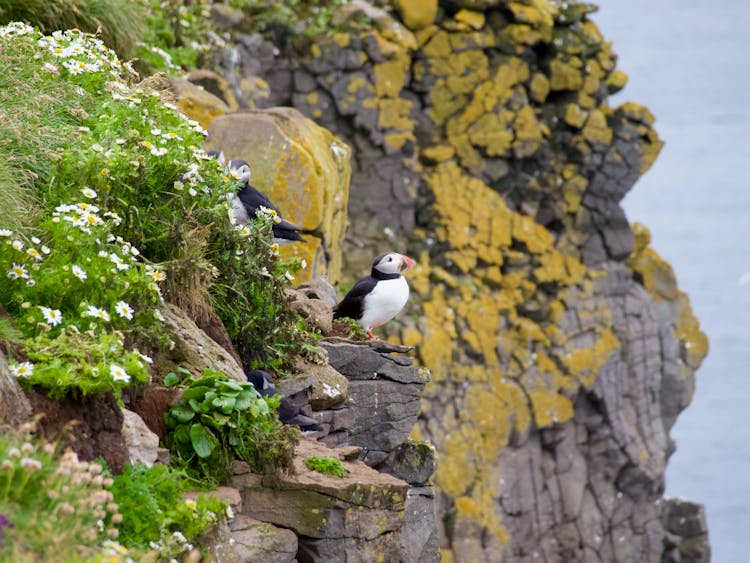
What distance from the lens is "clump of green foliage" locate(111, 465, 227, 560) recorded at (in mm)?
5352

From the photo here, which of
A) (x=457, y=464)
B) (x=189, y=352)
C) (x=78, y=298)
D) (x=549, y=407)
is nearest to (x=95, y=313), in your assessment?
(x=78, y=298)

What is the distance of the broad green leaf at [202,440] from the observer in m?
6.18

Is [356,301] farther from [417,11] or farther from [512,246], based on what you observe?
[512,246]

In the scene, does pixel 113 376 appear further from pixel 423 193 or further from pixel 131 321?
pixel 423 193

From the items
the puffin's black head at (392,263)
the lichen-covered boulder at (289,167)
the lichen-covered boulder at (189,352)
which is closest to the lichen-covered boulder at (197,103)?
the lichen-covered boulder at (289,167)

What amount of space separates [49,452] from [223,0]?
1445cm

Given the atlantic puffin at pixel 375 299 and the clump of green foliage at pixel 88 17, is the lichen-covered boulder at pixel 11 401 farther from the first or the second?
the clump of green foliage at pixel 88 17

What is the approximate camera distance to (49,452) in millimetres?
4617

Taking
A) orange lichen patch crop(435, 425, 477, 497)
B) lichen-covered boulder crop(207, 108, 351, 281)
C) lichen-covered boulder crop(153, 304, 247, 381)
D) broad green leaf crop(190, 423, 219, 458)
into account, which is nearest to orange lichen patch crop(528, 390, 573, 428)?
orange lichen patch crop(435, 425, 477, 497)

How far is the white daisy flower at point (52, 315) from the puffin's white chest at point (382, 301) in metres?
3.94

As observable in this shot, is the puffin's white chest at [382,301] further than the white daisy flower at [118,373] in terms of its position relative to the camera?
Yes

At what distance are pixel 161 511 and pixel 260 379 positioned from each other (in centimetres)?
192

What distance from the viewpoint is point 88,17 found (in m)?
11.5

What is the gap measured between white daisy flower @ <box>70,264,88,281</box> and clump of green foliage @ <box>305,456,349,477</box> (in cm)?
159
